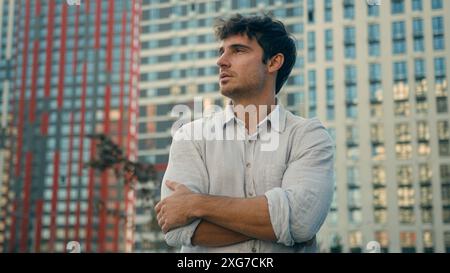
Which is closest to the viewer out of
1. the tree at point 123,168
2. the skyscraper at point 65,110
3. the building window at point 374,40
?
the tree at point 123,168

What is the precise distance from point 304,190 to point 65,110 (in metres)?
102

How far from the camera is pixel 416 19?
241 feet

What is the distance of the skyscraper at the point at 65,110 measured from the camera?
99.1 meters

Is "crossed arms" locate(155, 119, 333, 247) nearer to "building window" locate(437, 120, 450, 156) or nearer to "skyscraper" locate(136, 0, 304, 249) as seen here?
"building window" locate(437, 120, 450, 156)

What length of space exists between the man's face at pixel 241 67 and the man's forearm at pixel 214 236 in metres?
0.50

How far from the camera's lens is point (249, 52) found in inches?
99.7

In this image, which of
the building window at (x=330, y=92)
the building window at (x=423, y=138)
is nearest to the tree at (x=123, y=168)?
the building window at (x=330, y=92)

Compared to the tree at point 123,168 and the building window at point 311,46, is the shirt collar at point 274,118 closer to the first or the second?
the tree at point 123,168

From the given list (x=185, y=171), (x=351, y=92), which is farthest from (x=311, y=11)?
(x=185, y=171)

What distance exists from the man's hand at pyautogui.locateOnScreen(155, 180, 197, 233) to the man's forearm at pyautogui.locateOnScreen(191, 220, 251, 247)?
0.05m

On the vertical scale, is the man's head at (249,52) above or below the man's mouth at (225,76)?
above

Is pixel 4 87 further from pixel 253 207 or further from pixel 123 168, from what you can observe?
pixel 253 207

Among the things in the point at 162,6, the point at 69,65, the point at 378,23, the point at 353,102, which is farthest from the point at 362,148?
the point at 69,65
